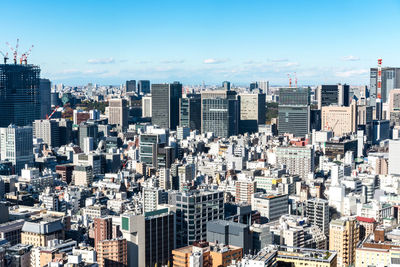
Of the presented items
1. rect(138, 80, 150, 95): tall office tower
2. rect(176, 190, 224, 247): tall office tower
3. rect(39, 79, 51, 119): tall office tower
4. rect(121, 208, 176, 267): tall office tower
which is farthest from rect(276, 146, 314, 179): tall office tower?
rect(138, 80, 150, 95): tall office tower

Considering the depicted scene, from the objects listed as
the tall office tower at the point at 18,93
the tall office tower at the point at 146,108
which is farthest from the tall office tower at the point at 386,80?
the tall office tower at the point at 18,93

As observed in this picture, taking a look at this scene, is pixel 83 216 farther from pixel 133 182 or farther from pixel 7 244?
pixel 133 182

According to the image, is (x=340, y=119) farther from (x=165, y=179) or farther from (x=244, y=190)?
(x=244, y=190)

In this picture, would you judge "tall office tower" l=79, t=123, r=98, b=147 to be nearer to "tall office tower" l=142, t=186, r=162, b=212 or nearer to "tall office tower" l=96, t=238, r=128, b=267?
"tall office tower" l=142, t=186, r=162, b=212

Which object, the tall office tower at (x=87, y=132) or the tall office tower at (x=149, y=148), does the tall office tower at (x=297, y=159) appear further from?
the tall office tower at (x=87, y=132)

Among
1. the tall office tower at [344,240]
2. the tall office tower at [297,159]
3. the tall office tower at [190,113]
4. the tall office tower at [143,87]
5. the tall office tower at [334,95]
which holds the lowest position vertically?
the tall office tower at [344,240]

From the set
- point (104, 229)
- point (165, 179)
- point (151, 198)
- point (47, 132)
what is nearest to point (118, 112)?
point (47, 132)
